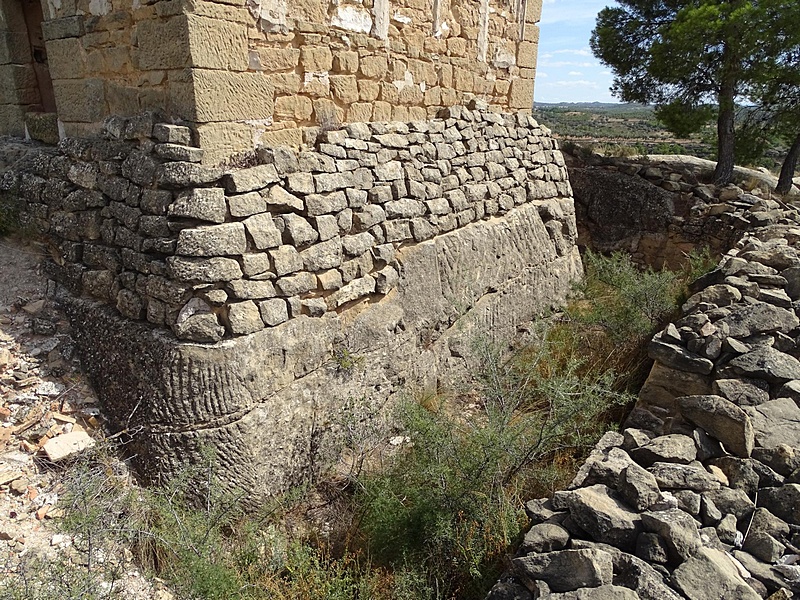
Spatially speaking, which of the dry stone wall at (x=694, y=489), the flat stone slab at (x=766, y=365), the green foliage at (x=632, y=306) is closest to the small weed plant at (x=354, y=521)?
the dry stone wall at (x=694, y=489)

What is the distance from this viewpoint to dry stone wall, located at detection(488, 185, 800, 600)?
203 centimetres

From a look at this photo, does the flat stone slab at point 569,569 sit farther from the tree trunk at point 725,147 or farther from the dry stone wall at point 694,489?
the tree trunk at point 725,147

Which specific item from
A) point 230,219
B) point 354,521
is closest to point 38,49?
point 230,219

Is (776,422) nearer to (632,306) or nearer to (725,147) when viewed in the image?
(632,306)

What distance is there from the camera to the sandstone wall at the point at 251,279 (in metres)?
2.95

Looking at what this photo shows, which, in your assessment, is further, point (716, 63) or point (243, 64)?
point (716, 63)

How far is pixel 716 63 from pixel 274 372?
8.27 meters

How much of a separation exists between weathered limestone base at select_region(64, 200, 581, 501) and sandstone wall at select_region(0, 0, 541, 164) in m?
1.06

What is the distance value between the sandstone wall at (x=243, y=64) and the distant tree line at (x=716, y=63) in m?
4.92

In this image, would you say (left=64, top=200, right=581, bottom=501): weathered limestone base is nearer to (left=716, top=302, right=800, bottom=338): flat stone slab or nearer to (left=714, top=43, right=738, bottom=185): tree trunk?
(left=716, top=302, right=800, bottom=338): flat stone slab

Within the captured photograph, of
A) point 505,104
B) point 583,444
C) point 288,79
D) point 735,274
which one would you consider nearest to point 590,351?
point 735,274

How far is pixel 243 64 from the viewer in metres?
3.06

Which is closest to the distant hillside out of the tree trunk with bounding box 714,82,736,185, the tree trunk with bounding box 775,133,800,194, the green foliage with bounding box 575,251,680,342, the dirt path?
the tree trunk with bounding box 714,82,736,185

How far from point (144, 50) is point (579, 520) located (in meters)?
3.14
